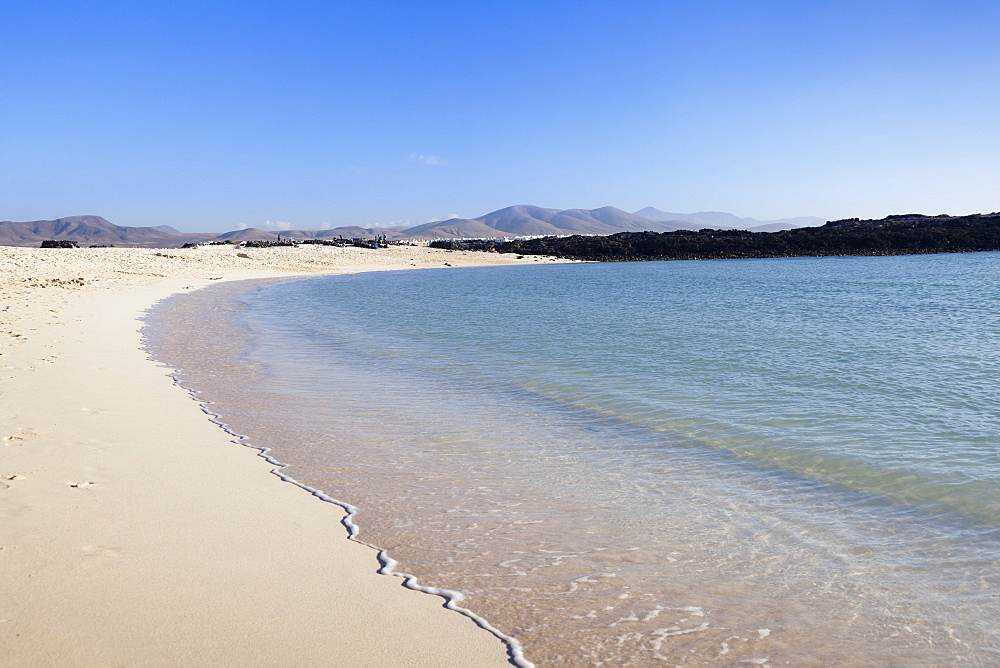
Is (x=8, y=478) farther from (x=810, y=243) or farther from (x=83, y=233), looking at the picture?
(x=83, y=233)

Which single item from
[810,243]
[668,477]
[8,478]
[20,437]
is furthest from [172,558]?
[810,243]

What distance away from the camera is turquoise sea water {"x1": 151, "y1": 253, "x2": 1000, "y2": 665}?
3148 mm

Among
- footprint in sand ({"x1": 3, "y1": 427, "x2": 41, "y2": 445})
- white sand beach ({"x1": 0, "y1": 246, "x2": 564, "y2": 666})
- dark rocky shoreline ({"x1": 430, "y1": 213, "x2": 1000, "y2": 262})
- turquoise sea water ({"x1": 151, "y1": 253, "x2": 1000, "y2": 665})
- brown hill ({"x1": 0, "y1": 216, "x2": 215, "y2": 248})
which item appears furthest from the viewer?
brown hill ({"x1": 0, "y1": 216, "x2": 215, "y2": 248})

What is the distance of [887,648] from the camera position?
2.92 meters

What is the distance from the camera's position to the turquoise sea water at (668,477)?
3.15m

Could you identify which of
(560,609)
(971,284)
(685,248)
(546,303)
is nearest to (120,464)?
(560,609)

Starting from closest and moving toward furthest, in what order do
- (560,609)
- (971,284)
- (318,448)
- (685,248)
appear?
(560,609), (318,448), (971,284), (685,248)

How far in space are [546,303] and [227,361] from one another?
610 inches

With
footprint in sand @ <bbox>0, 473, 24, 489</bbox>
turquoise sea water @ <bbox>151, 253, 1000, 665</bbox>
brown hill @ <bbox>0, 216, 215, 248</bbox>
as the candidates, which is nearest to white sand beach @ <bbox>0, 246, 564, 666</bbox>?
footprint in sand @ <bbox>0, 473, 24, 489</bbox>

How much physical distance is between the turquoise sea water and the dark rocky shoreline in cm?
6842

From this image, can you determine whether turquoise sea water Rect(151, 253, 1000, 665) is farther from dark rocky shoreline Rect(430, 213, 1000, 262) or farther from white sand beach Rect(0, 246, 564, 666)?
dark rocky shoreline Rect(430, 213, 1000, 262)

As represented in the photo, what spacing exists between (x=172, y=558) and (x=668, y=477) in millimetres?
3756

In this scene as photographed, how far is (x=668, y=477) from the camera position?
17.5 ft

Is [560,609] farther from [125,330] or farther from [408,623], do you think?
[125,330]
